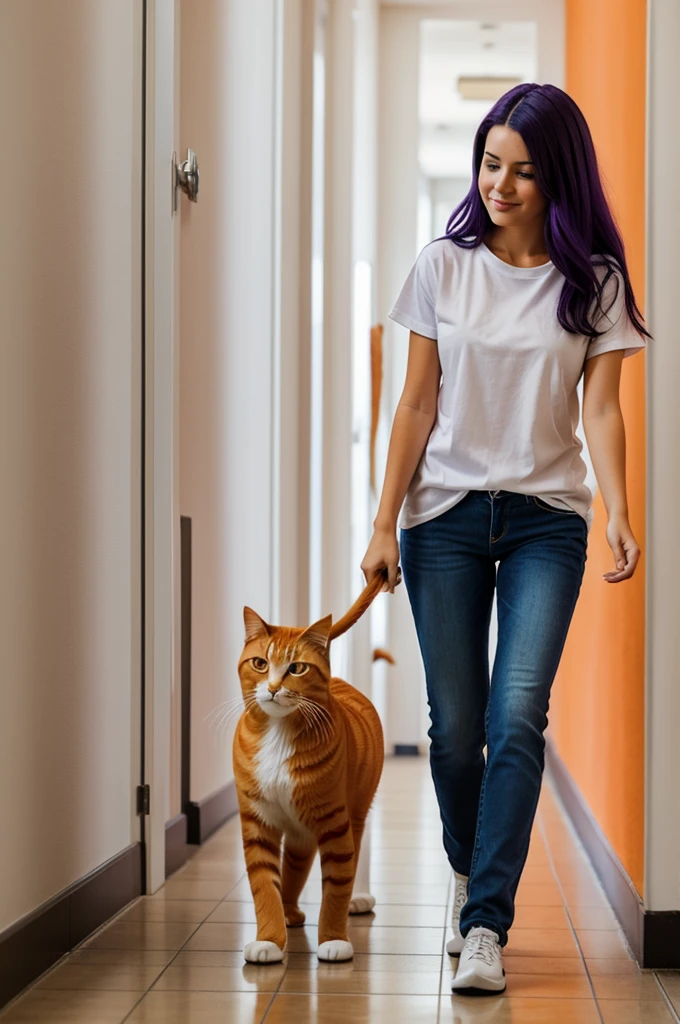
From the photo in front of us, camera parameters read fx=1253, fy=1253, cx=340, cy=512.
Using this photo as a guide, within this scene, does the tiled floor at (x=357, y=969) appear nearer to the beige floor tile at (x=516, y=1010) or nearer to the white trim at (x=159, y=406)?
the beige floor tile at (x=516, y=1010)

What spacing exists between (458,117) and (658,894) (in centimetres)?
546

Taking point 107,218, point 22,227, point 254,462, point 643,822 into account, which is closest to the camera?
point 22,227

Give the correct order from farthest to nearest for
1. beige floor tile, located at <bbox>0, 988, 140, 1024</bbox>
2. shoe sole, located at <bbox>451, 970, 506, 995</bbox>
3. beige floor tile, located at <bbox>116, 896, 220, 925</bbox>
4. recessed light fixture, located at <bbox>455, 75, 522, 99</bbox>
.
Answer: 1. recessed light fixture, located at <bbox>455, 75, 522, 99</bbox>
2. beige floor tile, located at <bbox>116, 896, 220, 925</bbox>
3. shoe sole, located at <bbox>451, 970, 506, 995</bbox>
4. beige floor tile, located at <bbox>0, 988, 140, 1024</bbox>

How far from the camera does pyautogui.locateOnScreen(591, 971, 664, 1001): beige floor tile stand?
185cm

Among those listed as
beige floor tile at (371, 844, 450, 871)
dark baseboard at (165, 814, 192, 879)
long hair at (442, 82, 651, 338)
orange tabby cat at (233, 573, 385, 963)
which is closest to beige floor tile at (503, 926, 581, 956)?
orange tabby cat at (233, 573, 385, 963)

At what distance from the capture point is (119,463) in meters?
2.33

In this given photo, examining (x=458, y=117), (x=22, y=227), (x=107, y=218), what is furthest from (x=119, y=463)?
(x=458, y=117)

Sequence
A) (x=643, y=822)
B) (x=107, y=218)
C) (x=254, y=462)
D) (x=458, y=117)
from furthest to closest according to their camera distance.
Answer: (x=458, y=117) → (x=254, y=462) → (x=107, y=218) → (x=643, y=822)

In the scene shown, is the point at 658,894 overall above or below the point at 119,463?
below

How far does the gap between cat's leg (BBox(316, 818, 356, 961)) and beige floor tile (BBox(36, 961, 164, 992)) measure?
267 mm

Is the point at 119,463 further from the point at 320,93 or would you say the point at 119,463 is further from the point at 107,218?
the point at 320,93

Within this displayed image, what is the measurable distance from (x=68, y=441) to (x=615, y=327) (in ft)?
2.93

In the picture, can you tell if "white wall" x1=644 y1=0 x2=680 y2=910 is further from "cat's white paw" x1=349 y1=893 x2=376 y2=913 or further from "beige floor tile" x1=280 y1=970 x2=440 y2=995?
"cat's white paw" x1=349 y1=893 x2=376 y2=913

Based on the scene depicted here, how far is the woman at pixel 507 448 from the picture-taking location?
1896mm
